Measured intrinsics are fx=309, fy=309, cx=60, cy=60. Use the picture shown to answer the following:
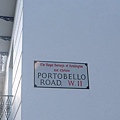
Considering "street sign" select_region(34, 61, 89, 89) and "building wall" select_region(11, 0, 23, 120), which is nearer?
"street sign" select_region(34, 61, 89, 89)

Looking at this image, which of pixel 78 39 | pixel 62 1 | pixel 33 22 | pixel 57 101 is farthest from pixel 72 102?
pixel 62 1

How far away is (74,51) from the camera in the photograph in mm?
3578

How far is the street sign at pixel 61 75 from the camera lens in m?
3.36

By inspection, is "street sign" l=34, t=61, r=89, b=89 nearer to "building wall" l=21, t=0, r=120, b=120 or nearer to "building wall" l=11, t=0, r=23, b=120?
"building wall" l=21, t=0, r=120, b=120

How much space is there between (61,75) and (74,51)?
0.34 m

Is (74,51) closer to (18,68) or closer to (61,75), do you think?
(61,75)

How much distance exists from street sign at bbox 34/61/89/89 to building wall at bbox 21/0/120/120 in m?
0.05

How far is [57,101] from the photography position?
3293 mm

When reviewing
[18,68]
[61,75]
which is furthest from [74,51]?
[18,68]

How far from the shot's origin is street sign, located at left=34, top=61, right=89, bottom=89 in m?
3.36

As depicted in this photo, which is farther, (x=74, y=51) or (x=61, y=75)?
(x=74, y=51)

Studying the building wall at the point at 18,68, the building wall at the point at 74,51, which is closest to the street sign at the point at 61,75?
the building wall at the point at 74,51

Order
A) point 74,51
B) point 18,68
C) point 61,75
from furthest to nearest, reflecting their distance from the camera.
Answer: point 18,68
point 74,51
point 61,75

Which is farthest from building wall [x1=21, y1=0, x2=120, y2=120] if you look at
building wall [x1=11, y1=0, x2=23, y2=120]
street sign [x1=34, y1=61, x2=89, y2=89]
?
building wall [x1=11, y1=0, x2=23, y2=120]
